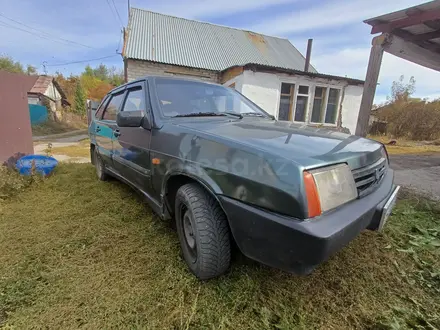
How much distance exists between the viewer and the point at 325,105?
11.0 meters

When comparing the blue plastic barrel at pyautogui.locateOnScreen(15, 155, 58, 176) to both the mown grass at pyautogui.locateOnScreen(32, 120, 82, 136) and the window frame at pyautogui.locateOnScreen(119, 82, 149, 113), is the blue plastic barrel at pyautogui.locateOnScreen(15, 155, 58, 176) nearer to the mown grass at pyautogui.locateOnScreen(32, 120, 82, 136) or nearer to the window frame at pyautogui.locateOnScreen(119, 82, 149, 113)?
the window frame at pyautogui.locateOnScreen(119, 82, 149, 113)

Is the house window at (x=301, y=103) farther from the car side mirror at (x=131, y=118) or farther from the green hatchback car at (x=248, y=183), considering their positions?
the car side mirror at (x=131, y=118)

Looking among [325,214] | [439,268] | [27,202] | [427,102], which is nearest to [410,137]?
[427,102]

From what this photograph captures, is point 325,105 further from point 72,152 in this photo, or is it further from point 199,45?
point 72,152

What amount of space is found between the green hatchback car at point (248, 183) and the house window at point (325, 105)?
32.5ft

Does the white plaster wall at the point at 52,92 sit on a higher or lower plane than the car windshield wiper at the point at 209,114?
higher

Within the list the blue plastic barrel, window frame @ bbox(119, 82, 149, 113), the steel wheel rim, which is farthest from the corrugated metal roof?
the steel wheel rim

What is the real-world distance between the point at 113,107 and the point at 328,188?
3127 millimetres

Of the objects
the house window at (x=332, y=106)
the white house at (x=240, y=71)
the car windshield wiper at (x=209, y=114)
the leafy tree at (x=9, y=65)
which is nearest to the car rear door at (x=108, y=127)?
the car windshield wiper at (x=209, y=114)

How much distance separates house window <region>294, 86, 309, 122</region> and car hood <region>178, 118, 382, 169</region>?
31.6 ft

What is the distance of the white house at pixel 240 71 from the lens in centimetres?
997

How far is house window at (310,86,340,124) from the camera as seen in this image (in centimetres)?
1096

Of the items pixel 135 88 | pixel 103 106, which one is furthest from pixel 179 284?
pixel 103 106

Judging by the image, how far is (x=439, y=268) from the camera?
6.11 ft
